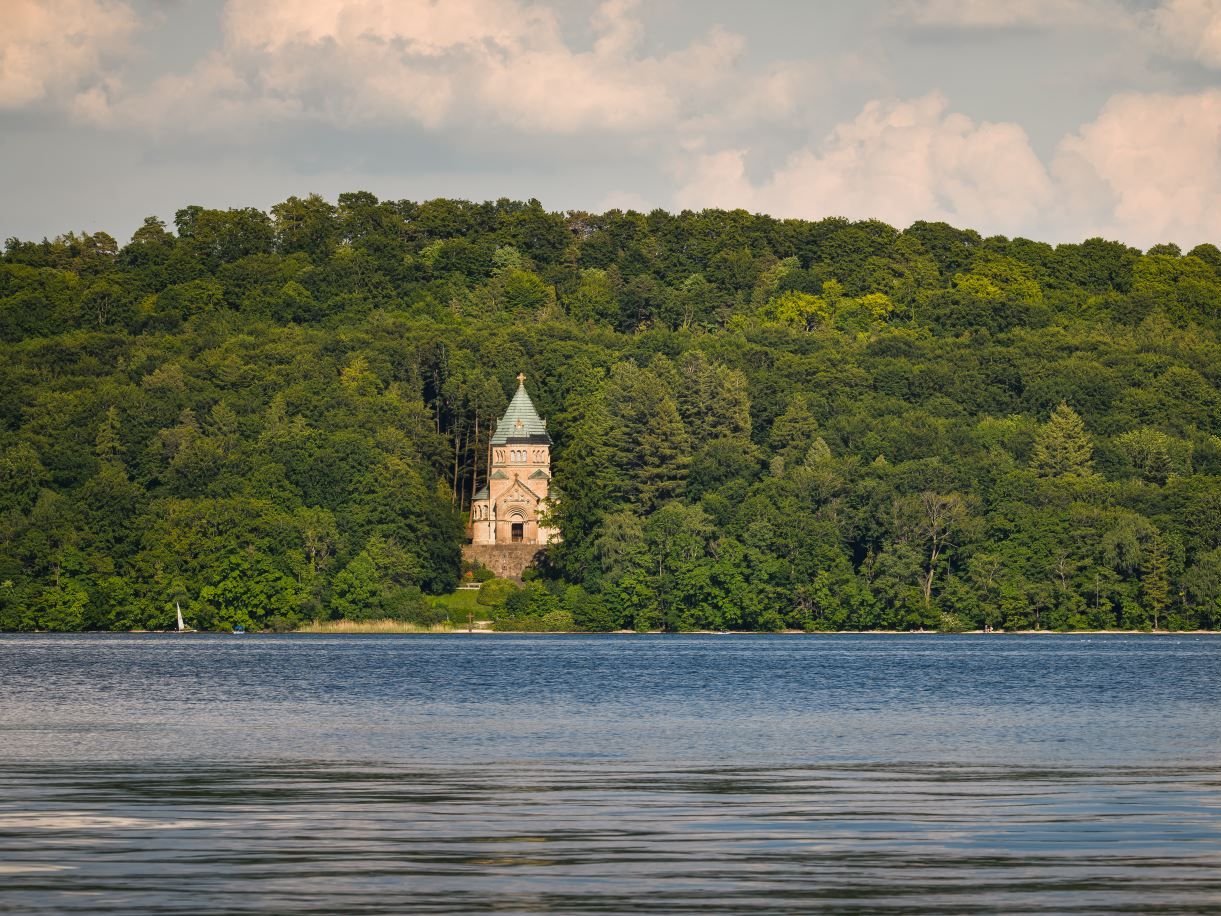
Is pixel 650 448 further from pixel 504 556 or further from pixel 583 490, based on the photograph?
pixel 504 556

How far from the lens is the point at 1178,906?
2053 cm

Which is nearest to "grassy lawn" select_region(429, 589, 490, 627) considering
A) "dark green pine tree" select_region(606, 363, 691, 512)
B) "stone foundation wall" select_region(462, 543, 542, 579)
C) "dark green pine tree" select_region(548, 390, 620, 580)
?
"dark green pine tree" select_region(548, 390, 620, 580)

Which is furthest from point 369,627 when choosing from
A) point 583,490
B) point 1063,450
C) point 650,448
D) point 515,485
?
point 1063,450

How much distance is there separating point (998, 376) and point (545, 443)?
46.7 m

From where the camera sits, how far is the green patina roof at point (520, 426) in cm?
18338

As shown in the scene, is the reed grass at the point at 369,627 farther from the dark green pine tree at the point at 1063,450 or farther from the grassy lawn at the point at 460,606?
the dark green pine tree at the point at 1063,450

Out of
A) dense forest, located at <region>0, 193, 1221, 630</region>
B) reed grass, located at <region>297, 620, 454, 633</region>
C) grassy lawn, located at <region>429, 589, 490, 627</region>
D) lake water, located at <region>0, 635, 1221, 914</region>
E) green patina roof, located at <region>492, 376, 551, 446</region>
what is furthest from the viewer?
green patina roof, located at <region>492, 376, 551, 446</region>

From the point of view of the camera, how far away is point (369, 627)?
146 m

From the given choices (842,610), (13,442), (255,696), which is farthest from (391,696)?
(13,442)

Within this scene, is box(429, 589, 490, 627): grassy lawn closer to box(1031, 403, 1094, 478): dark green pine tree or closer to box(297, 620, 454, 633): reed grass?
box(297, 620, 454, 633): reed grass

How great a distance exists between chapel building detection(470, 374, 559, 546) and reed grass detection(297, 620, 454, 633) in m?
32.3

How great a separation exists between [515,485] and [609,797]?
149914mm

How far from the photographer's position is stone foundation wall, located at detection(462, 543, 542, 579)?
543ft

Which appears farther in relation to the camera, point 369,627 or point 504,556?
point 504,556
